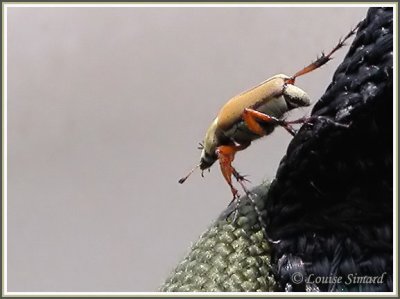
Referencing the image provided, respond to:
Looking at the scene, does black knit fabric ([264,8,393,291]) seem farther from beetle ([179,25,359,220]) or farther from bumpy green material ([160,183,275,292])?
beetle ([179,25,359,220])

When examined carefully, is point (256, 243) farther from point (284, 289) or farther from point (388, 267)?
point (388, 267)

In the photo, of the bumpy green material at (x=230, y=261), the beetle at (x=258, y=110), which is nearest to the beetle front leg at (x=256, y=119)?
the beetle at (x=258, y=110)

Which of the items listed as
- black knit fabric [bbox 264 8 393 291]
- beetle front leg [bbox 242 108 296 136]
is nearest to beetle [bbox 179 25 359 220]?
beetle front leg [bbox 242 108 296 136]

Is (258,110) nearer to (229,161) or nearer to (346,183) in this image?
(229,161)

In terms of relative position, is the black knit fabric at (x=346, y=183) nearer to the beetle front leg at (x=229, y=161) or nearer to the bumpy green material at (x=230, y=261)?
the bumpy green material at (x=230, y=261)

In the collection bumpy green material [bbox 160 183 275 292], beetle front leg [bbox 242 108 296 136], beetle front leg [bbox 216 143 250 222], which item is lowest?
bumpy green material [bbox 160 183 275 292]
